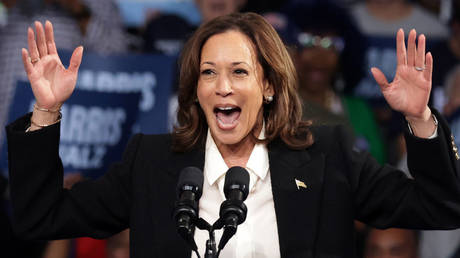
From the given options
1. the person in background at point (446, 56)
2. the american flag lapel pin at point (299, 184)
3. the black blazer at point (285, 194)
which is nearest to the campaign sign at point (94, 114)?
the black blazer at point (285, 194)

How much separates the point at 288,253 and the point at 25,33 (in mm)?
3211

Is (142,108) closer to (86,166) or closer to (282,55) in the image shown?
(86,166)

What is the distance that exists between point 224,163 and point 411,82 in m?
0.71

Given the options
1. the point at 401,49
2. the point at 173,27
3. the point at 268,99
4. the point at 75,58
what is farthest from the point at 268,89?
the point at 173,27

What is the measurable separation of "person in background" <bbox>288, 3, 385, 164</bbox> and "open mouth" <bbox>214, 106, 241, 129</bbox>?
2153mm

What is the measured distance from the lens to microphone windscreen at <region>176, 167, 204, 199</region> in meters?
2.08

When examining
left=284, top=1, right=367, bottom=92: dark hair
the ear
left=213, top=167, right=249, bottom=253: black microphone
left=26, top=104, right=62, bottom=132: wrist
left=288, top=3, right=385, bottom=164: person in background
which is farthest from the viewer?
left=284, top=1, right=367, bottom=92: dark hair

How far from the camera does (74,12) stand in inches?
203

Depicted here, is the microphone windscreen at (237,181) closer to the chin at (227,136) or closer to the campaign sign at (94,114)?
the chin at (227,136)

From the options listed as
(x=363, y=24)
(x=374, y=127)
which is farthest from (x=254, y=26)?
(x=363, y=24)

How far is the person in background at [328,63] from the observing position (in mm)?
4848

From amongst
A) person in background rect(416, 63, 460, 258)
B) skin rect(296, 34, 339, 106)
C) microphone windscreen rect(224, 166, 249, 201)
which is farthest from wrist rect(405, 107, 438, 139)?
skin rect(296, 34, 339, 106)

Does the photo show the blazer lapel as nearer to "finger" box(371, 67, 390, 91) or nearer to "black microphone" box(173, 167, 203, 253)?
"finger" box(371, 67, 390, 91)

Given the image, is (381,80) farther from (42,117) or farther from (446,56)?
(446,56)
